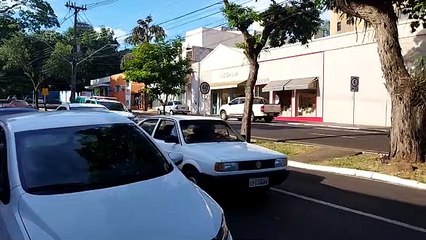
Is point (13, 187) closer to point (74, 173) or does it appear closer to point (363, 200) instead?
point (74, 173)

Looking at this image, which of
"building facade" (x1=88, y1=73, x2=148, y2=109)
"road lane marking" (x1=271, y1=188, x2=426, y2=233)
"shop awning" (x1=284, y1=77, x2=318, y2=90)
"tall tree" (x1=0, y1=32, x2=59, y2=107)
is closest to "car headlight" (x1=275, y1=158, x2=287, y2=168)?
"road lane marking" (x1=271, y1=188, x2=426, y2=233)

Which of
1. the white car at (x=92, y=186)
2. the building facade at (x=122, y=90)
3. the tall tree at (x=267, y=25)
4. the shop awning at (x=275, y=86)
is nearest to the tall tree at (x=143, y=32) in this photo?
the building facade at (x=122, y=90)

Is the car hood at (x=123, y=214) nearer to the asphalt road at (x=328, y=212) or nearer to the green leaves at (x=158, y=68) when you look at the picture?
the asphalt road at (x=328, y=212)

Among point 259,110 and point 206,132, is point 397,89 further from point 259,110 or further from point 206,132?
point 259,110

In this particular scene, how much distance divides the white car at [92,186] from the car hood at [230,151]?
2.54 meters

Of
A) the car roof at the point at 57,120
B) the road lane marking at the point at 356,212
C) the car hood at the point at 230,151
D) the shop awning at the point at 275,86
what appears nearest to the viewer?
the car roof at the point at 57,120

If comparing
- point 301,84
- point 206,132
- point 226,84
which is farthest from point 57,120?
point 226,84

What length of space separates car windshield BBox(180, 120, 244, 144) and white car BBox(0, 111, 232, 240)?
3.36 m

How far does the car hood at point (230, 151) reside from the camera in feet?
24.3

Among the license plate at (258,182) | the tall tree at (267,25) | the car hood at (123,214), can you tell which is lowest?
the license plate at (258,182)

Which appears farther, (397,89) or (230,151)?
(397,89)

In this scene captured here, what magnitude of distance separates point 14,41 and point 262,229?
214 feet

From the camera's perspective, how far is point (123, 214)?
137 inches

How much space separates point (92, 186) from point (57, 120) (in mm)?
1222
